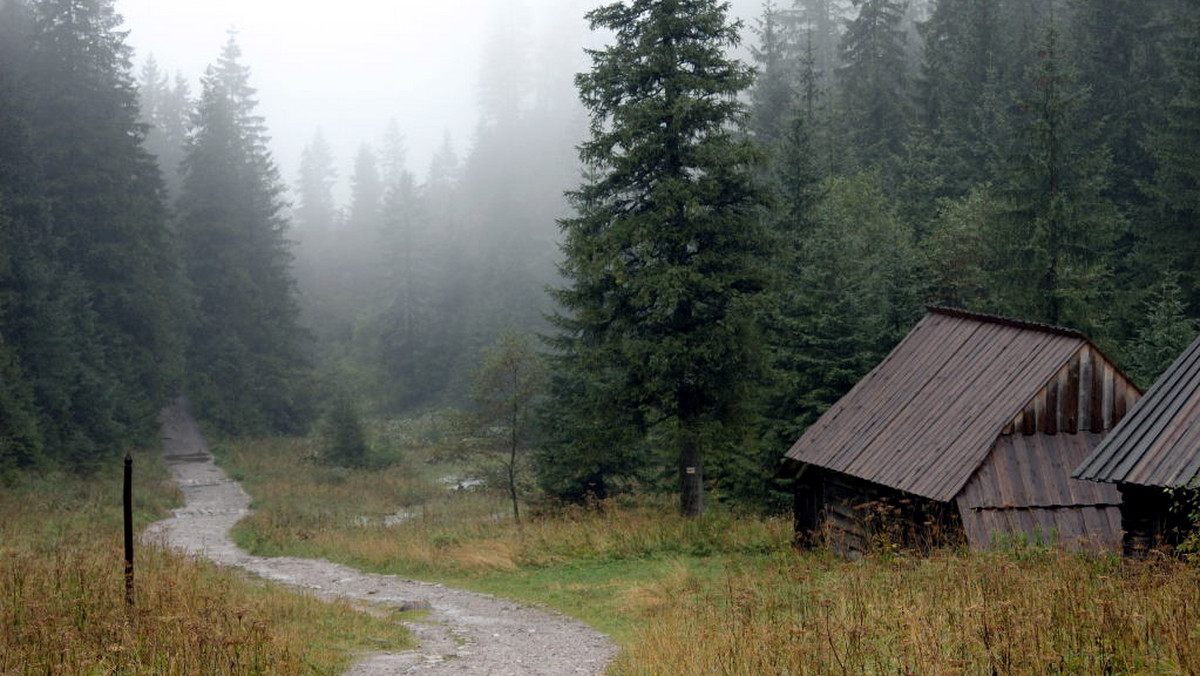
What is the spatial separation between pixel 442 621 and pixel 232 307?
41.6 metres

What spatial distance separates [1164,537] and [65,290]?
3773 centimetres

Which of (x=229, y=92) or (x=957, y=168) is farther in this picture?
(x=229, y=92)

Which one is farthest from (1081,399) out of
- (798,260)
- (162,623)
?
(162,623)

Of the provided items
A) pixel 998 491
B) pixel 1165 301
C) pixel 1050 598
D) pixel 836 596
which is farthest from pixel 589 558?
pixel 1165 301

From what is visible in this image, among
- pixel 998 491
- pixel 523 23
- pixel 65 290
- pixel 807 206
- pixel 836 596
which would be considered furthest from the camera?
pixel 523 23

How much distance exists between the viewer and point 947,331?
2055cm

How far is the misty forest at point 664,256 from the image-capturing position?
72.4 ft

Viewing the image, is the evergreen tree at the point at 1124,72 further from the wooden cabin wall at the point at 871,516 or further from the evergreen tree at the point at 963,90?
the wooden cabin wall at the point at 871,516

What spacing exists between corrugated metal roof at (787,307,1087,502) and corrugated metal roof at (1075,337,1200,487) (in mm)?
2387

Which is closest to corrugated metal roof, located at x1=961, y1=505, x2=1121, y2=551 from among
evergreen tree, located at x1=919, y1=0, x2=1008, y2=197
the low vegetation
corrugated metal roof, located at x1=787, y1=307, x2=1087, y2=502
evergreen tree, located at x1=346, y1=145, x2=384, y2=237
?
Result: corrugated metal roof, located at x1=787, y1=307, x2=1087, y2=502

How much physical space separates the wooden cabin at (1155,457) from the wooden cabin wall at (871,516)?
2.60 meters

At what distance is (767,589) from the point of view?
38.2ft

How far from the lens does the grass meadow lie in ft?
22.0

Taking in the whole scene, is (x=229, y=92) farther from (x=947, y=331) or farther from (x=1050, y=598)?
(x=1050, y=598)
